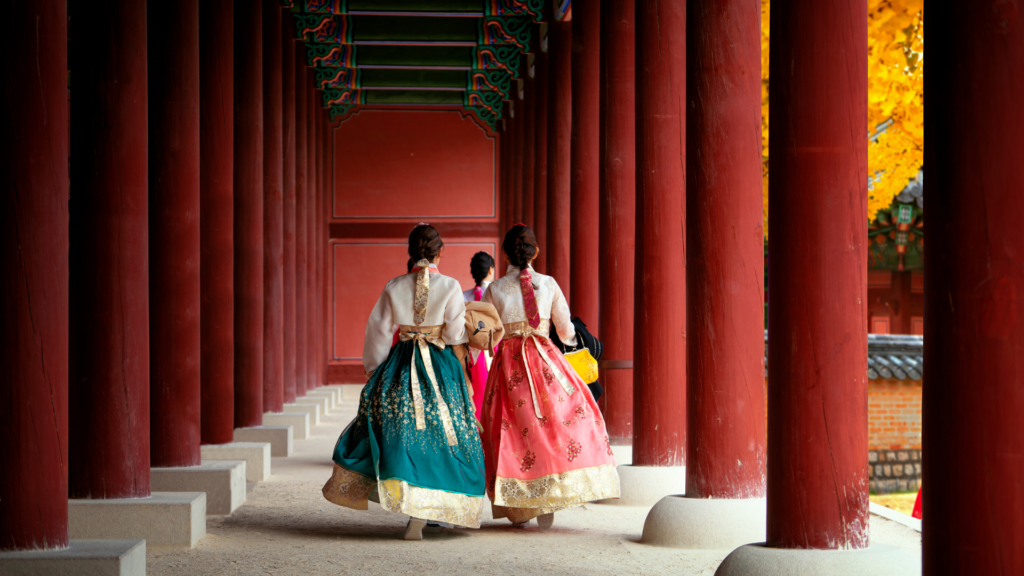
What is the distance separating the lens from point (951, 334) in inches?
86.7

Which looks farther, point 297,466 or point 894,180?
point 894,180

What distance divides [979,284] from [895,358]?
1119 cm

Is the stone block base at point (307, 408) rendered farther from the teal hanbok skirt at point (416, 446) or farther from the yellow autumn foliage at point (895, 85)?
the teal hanbok skirt at point (416, 446)

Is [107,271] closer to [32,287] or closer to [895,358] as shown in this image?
[32,287]

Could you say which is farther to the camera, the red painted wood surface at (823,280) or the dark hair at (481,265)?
the dark hair at (481,265)

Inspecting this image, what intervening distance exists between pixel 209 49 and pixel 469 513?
3841 mm

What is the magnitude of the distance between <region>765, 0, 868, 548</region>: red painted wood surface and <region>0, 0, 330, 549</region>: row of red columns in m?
2.40

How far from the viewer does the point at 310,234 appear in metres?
14.6

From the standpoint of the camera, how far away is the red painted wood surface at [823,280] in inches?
132

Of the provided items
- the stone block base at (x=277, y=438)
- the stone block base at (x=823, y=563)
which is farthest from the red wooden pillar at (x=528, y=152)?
the stone block base at (x=823, y=563)

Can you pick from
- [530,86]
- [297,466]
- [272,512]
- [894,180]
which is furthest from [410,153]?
[272,512]

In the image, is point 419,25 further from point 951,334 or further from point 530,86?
point 951,334

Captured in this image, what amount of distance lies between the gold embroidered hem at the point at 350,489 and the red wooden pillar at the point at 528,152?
8.83m

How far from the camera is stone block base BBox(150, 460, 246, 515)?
5.66 metres
